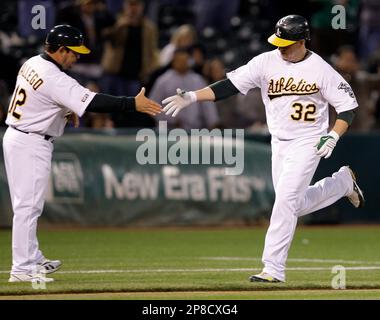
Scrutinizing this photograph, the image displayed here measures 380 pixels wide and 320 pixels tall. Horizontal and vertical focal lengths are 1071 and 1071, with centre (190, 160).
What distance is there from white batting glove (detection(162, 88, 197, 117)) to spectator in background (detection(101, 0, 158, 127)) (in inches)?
320

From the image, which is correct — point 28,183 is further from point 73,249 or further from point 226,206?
point 226,206

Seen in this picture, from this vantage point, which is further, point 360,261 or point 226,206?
point 226,206

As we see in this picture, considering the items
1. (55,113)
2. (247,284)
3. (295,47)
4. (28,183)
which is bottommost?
(247,284)

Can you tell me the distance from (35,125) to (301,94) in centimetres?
245

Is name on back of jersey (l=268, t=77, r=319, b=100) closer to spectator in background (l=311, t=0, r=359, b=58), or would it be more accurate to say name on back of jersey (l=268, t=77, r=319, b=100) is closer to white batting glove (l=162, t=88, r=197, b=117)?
white batting glove (l=162, t=88, r=197, b=117)

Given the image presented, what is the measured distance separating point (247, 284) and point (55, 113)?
236cm

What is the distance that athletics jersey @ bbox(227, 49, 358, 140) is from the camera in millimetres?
9828

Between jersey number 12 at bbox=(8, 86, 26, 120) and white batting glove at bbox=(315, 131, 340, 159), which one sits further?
jersey number 12 at bbox=(8, 86, 26, 120)

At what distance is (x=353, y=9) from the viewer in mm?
19500

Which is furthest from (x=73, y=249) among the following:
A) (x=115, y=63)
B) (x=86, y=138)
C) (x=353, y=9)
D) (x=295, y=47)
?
(x=353, y=9)

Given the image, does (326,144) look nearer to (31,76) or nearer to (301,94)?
(301,94)

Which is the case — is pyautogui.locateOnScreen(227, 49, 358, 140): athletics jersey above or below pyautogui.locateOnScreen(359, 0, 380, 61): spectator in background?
below

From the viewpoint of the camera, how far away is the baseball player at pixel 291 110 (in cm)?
960

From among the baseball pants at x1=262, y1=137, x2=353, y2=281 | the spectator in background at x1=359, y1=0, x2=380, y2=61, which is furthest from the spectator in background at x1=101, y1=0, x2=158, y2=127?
the baseball pants at x1=262, y1=137, x2=353, y2=281
